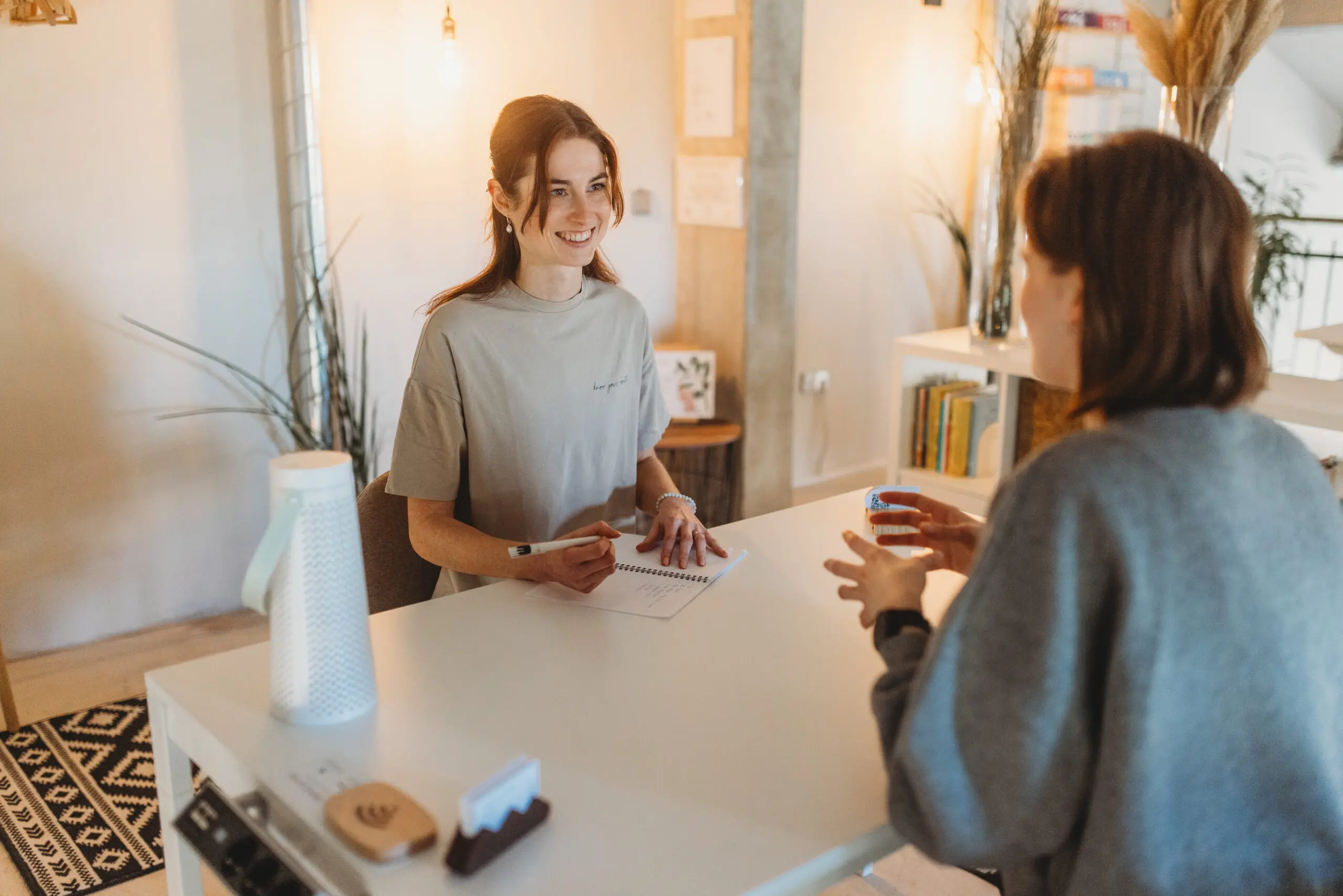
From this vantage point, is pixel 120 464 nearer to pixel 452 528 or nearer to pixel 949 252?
pixel 452 528

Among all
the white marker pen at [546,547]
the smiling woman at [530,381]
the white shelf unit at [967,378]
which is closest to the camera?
the white marker pen at [546,547]

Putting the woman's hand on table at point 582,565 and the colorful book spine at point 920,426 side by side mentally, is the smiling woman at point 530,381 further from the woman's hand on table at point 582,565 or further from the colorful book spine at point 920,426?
the colorful book spine at point 920,426

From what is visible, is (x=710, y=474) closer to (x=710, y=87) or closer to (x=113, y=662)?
(x=710, y=87)

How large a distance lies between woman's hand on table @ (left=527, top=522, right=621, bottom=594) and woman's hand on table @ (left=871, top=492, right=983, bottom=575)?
0.37m

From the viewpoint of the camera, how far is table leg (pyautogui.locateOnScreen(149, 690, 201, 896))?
4.43 feet

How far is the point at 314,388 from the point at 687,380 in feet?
3.97

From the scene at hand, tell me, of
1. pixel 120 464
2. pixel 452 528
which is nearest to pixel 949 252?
pixel 120 464

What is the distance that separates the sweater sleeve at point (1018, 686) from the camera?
912mm

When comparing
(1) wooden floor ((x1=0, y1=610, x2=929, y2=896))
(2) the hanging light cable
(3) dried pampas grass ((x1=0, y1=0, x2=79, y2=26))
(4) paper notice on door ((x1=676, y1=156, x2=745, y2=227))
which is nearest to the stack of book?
(4) paper notice on door ((x1=676, y1=156, x2=745, y2=227))

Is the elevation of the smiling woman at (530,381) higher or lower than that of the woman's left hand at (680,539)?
higher

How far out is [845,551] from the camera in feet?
6.00

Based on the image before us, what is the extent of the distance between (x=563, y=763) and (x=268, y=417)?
7.97 feet

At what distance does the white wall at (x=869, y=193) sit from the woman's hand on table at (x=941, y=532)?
2.96 metres

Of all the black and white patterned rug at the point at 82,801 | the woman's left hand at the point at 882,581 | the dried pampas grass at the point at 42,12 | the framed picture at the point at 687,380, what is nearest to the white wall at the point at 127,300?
the dried pampas grass at the point at 42,12
